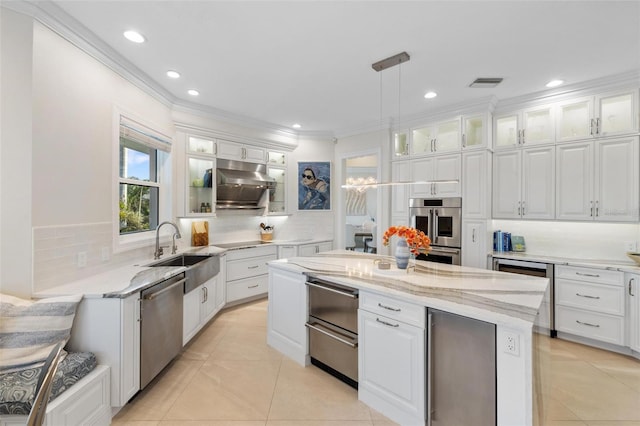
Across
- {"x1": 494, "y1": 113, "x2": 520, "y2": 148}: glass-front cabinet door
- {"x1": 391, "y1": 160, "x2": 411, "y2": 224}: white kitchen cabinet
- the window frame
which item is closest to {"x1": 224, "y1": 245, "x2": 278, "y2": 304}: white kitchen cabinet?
the window frame

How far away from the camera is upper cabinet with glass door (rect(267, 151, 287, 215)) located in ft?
16.7

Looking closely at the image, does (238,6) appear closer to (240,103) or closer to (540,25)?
(240,103)

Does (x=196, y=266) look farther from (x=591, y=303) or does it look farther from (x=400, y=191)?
(x=591, y=303)

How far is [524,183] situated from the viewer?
364 centimetres

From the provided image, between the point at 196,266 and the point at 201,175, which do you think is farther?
the point at 201,175

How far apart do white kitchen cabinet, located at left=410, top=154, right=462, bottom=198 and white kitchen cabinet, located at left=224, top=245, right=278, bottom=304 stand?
249cm

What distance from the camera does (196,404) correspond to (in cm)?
216

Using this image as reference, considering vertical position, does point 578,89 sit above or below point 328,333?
above

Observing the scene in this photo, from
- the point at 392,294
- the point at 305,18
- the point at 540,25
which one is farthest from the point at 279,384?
the point at 540,25

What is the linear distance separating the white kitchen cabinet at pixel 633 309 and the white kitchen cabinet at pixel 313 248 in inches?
146

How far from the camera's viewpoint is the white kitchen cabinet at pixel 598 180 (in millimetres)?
3023

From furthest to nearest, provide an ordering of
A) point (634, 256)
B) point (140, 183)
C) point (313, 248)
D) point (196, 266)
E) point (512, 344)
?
point (313, 248), point (140, 183), point (196, 266), point (634, 256), point (512, 344)

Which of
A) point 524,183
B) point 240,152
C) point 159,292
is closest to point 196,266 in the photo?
point 159,292

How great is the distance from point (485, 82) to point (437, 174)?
131 cm
